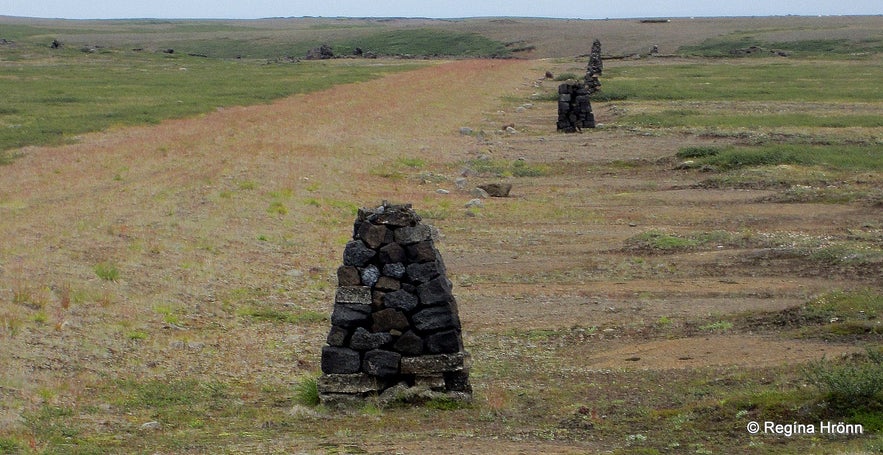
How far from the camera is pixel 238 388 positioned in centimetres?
1235

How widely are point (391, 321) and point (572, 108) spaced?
31.8m

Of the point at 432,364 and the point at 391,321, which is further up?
the point at 391,321

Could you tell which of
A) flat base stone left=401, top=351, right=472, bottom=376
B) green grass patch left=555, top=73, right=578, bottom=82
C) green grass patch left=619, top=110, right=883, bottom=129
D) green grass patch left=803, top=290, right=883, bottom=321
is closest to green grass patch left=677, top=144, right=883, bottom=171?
green grass patch left=619, top=110, right=883, bottom=129

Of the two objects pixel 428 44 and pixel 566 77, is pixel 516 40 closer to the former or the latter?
pixel 428 44

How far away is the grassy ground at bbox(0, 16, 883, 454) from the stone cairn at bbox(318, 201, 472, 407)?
0.32 m

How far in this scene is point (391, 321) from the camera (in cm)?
1119

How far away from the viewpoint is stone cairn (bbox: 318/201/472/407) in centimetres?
1111

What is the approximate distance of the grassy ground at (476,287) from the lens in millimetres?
10305

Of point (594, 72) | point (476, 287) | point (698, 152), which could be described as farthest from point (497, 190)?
point (594, 72)

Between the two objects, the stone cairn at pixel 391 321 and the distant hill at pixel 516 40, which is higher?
the stone cairn at pixel 391 321

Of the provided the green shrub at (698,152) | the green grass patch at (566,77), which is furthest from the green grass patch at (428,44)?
the green shrub at (698,152)

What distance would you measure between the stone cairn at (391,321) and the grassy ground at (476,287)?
12.7 inches

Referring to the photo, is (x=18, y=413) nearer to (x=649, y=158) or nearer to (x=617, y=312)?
(x=617, y=312)

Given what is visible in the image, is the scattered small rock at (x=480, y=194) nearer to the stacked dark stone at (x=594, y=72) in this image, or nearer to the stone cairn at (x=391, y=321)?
the stone cairn at (x=391, y=321)
